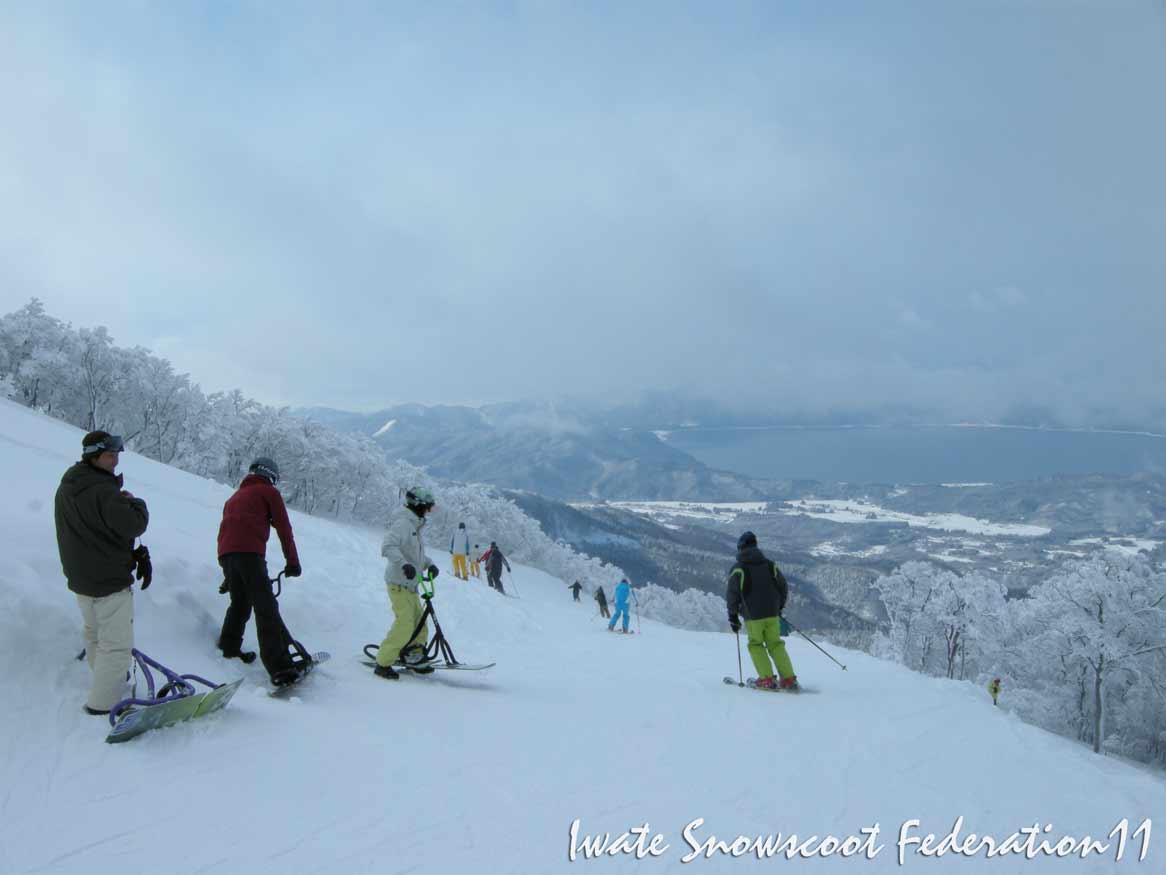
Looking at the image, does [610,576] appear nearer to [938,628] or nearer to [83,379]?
[938,628]

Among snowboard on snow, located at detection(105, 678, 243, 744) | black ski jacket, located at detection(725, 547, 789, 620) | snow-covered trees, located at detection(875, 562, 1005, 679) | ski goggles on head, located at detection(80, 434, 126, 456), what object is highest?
ski goggles on head, located at detection(80, 434, 126, 456)

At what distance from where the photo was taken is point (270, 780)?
184 inches

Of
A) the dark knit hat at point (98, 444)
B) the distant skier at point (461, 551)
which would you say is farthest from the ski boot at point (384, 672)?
the distant skier at point (461, 551)

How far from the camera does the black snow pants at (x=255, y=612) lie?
654 centimetres

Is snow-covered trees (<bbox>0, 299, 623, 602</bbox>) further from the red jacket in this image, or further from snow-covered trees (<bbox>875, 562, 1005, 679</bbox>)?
snow-covered trees (<bbox>875, 562, 1005, 679</bbox>)

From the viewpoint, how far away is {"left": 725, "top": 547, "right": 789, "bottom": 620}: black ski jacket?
9570mm

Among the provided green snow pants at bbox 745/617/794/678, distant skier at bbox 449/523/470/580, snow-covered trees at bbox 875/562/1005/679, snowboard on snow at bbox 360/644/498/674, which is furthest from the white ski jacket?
snow-covered trees at bbox 875/562/1005/679

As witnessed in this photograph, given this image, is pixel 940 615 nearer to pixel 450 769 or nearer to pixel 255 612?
pixel 450 769

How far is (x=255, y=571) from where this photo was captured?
21.9 ft

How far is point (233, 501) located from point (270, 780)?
3157 mm

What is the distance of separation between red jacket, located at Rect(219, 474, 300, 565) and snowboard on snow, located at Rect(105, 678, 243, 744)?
1.56m

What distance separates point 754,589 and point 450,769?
5752mm

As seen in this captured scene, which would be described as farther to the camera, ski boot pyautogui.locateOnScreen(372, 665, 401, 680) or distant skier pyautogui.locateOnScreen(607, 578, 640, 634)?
distant skier pyautogui.locateOnScreen(607, 578, 640, 634)

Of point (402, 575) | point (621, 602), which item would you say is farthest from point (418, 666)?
point (621, 602)
